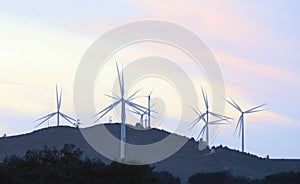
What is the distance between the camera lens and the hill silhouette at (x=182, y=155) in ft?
563

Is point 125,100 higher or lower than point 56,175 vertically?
higher

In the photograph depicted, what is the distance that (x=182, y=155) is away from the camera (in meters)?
186

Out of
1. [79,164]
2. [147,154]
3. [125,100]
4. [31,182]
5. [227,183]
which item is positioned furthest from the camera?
[147,154]

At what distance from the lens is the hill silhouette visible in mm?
171625

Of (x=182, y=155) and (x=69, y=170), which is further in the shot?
(x=182, y=155)

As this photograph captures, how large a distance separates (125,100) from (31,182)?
41037 millimetres

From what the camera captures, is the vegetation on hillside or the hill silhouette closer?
the vegetation on hillside

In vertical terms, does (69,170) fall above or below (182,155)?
below

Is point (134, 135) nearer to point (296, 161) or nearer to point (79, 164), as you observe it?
point (296, 161)

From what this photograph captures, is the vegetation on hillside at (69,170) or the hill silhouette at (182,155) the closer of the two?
the vegetation on hillside at (69,170)

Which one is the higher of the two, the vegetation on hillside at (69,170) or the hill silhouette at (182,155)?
the hill silhouette at (182,155)

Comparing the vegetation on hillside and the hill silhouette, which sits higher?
the hill silhouette

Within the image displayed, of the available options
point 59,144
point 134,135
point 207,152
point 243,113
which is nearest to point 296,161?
point 207,152

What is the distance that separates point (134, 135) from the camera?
7721 inches
